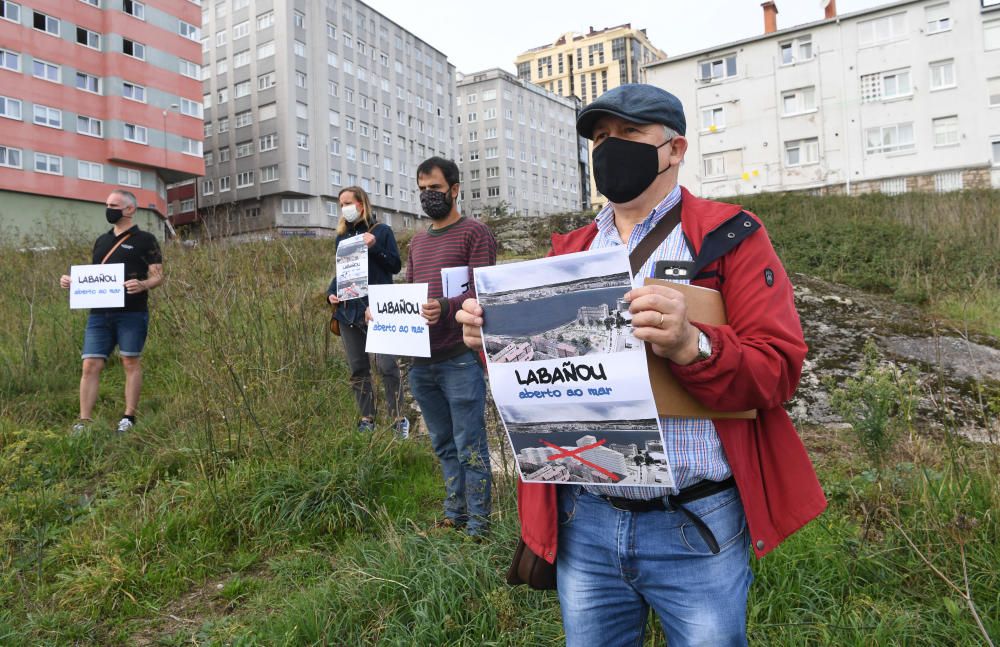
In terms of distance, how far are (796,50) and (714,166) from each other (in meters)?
7.76

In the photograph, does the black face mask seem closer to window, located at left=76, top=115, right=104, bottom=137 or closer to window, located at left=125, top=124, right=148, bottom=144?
window, located at left=76, top=115, right=104, bottom=137

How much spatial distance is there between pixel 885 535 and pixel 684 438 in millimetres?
2099

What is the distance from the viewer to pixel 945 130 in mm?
32969

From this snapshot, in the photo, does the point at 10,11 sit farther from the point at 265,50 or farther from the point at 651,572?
the point at 651,572

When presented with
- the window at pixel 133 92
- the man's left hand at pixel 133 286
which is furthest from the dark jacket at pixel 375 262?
the window at pixel 133 92

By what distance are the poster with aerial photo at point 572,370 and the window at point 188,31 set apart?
5213 cm

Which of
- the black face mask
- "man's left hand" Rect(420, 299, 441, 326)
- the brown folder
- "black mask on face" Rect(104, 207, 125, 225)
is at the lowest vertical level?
the brown folder

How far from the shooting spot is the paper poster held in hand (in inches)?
146

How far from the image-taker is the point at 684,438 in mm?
1466

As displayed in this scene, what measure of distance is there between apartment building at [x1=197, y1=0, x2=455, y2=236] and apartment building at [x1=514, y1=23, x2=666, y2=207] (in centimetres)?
4695

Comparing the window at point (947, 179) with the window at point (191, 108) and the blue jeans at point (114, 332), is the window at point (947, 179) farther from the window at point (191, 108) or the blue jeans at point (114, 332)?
the window at point (191, 108)

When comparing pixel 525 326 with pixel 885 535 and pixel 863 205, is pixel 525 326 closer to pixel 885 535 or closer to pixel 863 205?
pixel 885 535

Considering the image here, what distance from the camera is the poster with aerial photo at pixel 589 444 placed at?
1399 millimetres

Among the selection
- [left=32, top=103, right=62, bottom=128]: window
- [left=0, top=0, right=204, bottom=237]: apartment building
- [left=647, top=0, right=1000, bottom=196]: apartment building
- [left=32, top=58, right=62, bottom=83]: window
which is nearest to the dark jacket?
[left=0, top=0, right=204, bottom=237]: apartment building
